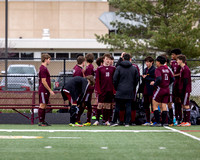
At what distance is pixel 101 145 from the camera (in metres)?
9.22

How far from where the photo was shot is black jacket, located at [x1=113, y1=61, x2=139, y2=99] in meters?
13.1

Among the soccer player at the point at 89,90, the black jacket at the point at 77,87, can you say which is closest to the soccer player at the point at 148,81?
the soccer player at the point at 89,90

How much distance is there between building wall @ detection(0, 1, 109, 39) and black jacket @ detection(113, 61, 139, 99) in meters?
48.7

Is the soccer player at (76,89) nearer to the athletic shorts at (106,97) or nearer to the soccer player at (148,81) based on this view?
the athletic shorts at (106,97)

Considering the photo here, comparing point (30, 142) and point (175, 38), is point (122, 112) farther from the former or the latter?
point (175, 38)

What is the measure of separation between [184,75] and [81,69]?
2604mm

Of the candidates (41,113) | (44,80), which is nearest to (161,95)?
(44,80)

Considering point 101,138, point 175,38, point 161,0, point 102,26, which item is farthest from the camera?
point 102,26

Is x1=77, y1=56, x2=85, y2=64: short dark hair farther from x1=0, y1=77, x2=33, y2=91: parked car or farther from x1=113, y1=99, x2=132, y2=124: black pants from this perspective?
x1=0, y1=77, x2=33, y2=91: parked car

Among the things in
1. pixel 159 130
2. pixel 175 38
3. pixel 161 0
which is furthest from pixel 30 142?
pixel 161 0

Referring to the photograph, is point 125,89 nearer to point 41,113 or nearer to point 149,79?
point 149,79

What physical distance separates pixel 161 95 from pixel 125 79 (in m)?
0.96

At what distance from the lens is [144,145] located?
926 cm

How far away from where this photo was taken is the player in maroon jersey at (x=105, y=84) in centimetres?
1352
